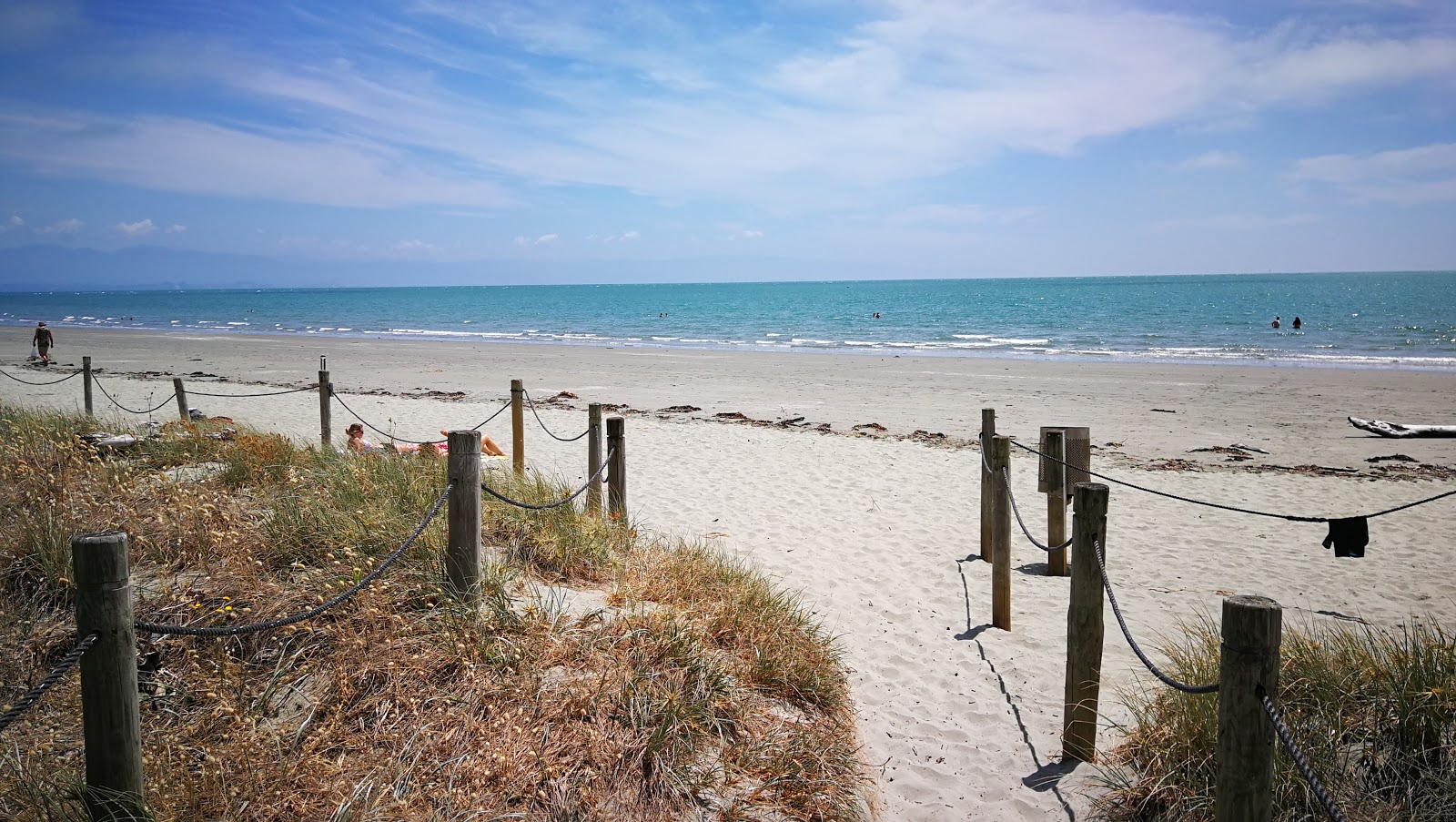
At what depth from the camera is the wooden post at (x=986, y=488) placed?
699 centimetres

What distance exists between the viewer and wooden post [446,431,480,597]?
426 cm

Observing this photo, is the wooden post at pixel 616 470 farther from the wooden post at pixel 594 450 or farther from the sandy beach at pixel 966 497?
the sandy beach at pixel 966 497

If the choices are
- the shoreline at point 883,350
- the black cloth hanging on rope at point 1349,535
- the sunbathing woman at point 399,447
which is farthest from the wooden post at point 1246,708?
the shoreline at point 883,350

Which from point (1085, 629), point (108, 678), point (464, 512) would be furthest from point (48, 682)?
point (1085, 629)

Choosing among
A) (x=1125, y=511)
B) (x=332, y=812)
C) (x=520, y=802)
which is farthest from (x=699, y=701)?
(x=1125, y=511)

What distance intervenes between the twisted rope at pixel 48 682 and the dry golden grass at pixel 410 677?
0.64 m

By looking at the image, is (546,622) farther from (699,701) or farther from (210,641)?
(210,641)

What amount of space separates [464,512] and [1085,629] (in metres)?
3.14

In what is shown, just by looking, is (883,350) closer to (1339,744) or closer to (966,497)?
(966,497)

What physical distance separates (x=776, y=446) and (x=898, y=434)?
99.9 inches

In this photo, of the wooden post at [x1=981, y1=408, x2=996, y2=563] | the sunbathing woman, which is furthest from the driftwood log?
the sunbathing woman

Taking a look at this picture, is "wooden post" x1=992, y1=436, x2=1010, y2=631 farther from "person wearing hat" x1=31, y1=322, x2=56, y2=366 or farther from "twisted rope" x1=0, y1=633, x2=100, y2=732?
"person wearing hat" x1=31, y1=322, x2=56, y2=366

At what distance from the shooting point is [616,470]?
7004 mm

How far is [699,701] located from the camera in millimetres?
3863
